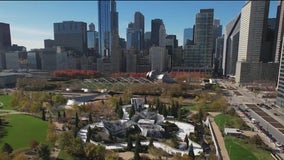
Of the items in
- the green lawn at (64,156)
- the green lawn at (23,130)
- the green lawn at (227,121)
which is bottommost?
the green lawn at (64,156)

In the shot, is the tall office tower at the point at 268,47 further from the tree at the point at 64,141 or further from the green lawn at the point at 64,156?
the green lawn at the point at 64,156

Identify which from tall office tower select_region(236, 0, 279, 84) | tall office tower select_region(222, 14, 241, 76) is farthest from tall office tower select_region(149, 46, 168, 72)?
tall office tower select_region(236, 0, 279, 84)

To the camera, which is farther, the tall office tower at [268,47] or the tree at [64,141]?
A: the tall office tower at [268,47]

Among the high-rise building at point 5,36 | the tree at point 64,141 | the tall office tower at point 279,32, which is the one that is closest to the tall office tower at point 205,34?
the tall office tower at point 279,32

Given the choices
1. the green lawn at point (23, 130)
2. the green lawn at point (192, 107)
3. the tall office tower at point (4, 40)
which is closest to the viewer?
the green lawn at point (23, 130)

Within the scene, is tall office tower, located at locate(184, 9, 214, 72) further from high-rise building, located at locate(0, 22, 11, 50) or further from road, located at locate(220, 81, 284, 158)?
high-rise building, located at locate(0, 22, 11, 50)

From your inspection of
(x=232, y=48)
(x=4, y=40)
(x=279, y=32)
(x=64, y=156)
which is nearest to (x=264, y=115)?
(x=64, y=156)

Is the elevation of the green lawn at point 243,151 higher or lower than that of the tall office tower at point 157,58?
lower
